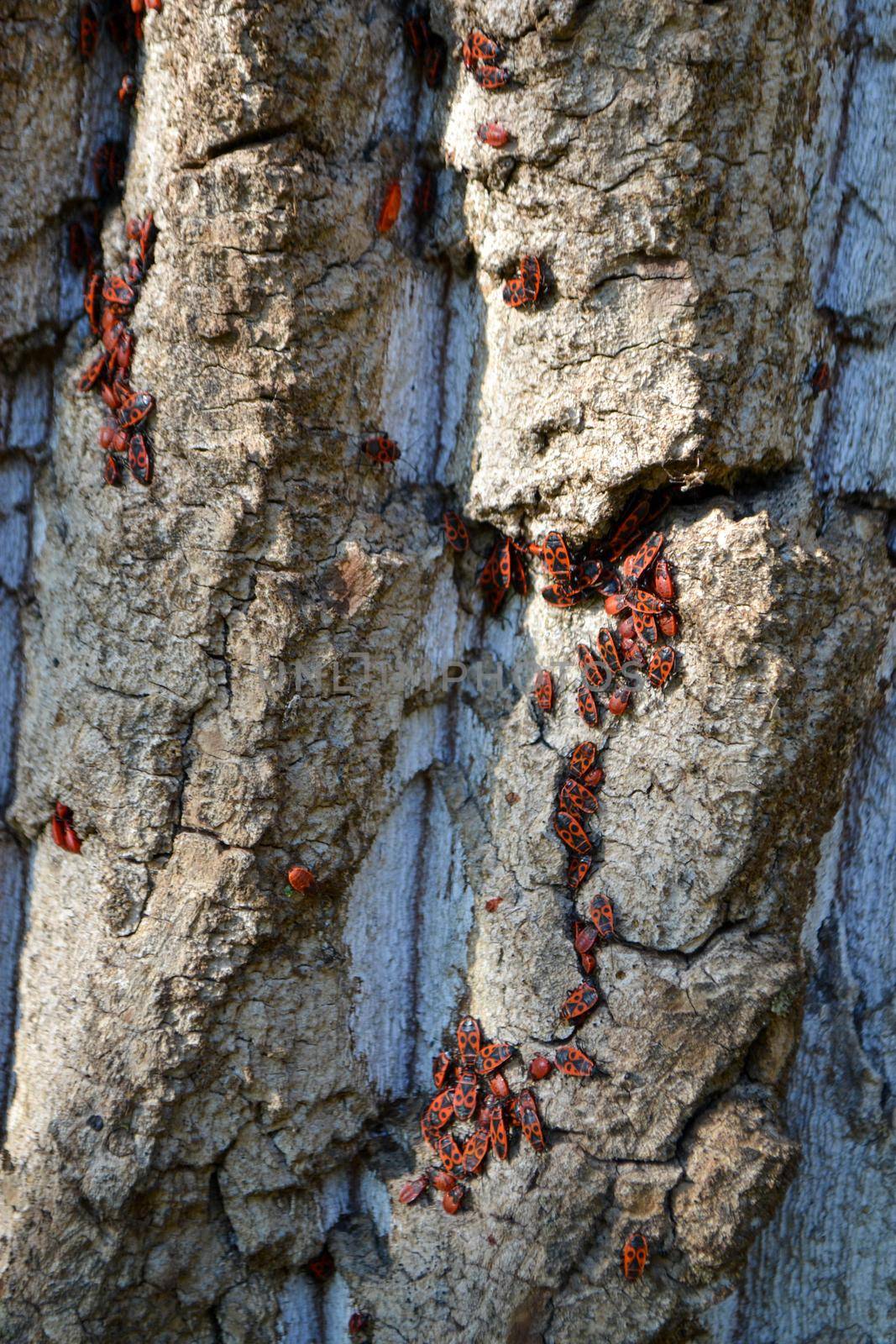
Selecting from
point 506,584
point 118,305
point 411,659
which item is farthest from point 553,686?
point 118,305

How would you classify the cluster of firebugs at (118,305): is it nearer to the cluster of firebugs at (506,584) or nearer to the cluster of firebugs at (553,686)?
the cluster of firebugs at (506,584)

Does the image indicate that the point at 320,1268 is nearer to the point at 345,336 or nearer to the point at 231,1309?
the point at 231,1309

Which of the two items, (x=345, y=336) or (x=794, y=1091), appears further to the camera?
(x=794, y=1091)

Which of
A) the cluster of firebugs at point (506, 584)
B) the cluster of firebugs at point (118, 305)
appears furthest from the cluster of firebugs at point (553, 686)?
the cluster of firebugs at point (118, 305)

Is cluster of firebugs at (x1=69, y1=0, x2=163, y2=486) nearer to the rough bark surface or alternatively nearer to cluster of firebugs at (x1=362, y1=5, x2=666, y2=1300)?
the rough bark surface

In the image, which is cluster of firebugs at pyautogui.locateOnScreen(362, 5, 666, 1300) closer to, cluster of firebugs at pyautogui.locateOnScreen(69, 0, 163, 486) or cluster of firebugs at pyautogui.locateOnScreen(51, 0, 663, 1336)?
cluster of firebugs at pyautogui.locateOnScreen(51, 0, 663, 1336)

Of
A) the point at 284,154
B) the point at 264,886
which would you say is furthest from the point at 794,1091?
the point at 284,154

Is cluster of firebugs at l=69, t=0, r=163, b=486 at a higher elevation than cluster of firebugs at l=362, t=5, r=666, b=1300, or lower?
higher

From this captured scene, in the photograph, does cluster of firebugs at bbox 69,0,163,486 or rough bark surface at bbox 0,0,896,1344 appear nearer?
rough bark surface at bbox 0,0,896,1344

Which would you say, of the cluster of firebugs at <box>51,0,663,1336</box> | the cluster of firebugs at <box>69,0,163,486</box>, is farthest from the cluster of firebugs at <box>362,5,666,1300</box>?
the cluster of firebugs at <box>69,0,163,486</box>
